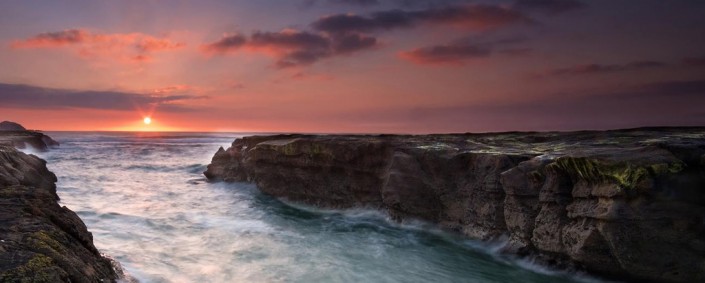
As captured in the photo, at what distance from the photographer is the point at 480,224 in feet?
41.3

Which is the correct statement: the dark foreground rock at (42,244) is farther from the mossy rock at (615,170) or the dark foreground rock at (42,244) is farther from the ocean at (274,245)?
the mossy rock at (615,170)

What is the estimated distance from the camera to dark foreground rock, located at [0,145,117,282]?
4367 mm

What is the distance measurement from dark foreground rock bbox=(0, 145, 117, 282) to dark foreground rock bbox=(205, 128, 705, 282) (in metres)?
9.77

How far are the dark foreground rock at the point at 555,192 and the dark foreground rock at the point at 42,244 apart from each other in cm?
977

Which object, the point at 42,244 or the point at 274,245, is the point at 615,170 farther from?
the point at 42,244

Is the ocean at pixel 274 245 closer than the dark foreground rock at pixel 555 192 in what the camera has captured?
No

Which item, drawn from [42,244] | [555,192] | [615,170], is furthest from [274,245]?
[615,170]

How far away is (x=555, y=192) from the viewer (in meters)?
10.2

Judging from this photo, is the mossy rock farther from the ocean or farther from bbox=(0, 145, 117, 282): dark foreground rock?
bbox=(0, 145, 117, 282): dark foreground rock

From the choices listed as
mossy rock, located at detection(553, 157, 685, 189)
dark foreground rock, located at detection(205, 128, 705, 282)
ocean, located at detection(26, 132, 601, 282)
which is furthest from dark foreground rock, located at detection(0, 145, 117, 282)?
mossy rock, located at detection(553, 157, 685, 189)

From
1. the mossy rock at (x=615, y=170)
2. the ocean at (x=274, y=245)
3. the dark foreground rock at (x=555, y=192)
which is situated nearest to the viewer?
the dark foreground rock at (x=555, y=192)

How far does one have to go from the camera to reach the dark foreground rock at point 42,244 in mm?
4367

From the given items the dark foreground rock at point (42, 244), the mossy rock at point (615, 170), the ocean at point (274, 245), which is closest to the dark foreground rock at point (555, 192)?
the mossy rock at point (615, 170)

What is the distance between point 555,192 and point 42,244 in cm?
1049
